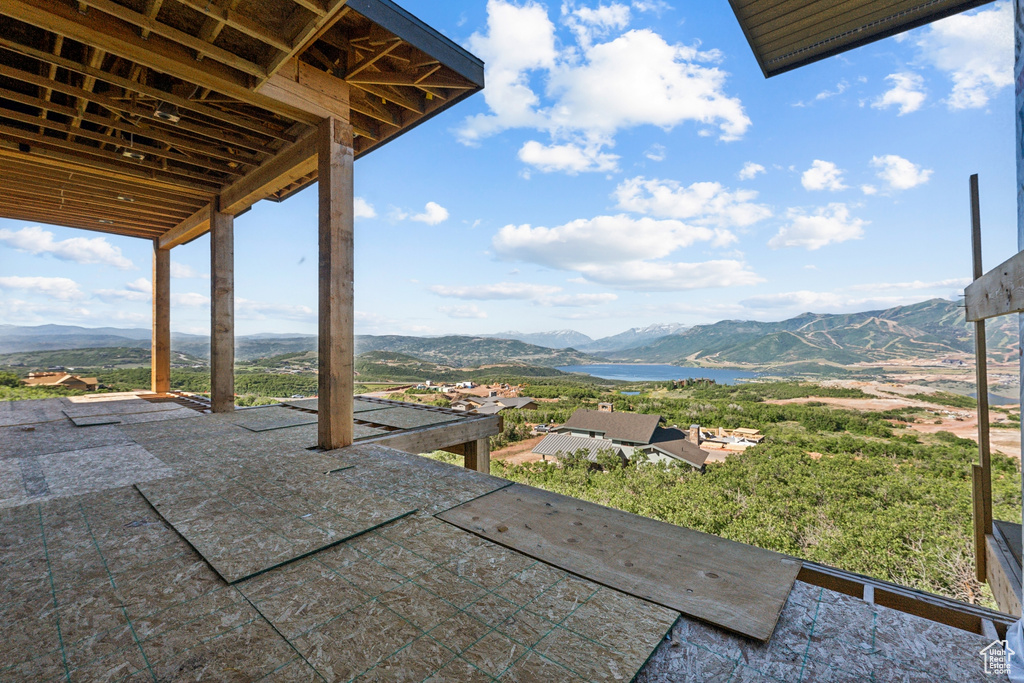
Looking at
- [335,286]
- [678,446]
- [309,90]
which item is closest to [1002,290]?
[335,286]

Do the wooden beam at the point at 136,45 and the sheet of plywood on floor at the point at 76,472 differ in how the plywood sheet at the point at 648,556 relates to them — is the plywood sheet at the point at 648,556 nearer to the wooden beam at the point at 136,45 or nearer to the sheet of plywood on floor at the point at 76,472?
the sheet of plywood on floor at the point at 76,472

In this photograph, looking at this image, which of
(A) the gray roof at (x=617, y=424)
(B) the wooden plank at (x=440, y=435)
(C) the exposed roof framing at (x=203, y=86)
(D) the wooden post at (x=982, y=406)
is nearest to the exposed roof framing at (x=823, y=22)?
(D) the wooden post at (x=982, y=406)

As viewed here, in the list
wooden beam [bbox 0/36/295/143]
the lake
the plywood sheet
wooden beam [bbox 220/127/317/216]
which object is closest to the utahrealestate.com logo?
the plywood sheet

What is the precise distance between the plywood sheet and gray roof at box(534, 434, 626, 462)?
25.8m

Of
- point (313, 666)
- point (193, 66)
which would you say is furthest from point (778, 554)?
point (193, 66)

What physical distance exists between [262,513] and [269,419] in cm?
380

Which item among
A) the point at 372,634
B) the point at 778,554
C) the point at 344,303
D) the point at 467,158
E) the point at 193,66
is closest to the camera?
the point at 372,634

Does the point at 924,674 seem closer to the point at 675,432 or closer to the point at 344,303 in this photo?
the point at 344,303

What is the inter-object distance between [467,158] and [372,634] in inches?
1059

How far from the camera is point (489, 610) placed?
1.65m

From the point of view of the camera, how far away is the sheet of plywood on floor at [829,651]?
4.37 feet

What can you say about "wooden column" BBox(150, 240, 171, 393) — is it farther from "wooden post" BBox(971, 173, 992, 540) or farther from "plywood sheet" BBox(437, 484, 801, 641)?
"wooden post" BBox(971, 173, 992, 540)

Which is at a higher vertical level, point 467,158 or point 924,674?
point 467,158

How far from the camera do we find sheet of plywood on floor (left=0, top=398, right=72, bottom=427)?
6.05 meters
